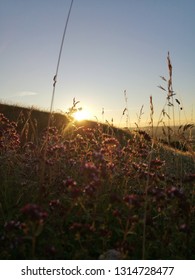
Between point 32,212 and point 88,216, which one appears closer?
point 32,212

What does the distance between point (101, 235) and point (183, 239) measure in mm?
903

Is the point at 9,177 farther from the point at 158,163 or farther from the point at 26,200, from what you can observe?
the point at 158,163

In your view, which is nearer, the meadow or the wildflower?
the wildflower

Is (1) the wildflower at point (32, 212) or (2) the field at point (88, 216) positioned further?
(2) the field at point (88, 216)

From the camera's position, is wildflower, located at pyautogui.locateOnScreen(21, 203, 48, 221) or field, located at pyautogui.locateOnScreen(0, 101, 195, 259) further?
field, located at pyautogui.locateOnScreen(0, 101, 195, 259)

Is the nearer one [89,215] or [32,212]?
[32,212]

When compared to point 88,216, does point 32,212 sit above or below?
above

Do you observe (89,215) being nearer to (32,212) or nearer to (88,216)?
(88,216)

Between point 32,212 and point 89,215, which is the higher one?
point 32,212

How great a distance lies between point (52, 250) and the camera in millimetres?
3266

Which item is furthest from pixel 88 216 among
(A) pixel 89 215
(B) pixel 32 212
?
(B) pixel 32 212

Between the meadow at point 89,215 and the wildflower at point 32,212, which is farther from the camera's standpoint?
the meadow at point 89,215
